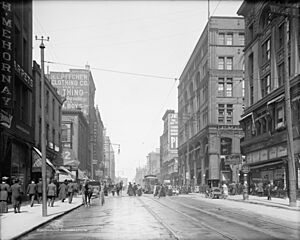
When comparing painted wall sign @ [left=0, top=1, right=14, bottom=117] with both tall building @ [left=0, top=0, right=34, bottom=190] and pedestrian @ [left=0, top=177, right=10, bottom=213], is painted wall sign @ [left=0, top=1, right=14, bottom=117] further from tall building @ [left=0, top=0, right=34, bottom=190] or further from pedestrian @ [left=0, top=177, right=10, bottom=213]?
pedestrian @ [left=0, top=177, right=10, bottom=213]

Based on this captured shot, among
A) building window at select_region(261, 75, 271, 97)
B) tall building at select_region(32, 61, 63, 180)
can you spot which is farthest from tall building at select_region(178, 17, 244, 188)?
tall building at select_region(32, 61, 63, 180)

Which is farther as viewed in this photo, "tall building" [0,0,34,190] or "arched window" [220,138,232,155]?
"arched window" [220,138,232,155]

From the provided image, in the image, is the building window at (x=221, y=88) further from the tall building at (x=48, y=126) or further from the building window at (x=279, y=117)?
the building window at (x=279, y=117)

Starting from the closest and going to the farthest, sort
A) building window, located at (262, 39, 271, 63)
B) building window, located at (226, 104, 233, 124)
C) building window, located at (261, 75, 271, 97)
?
building window, located at (262, 39, 271, 63) → building window, located at (261, 75, 271, 97) → building window, located at (226, 104, 233, 124)

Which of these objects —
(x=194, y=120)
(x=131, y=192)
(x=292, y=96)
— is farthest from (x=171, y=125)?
(x=292, y=96)

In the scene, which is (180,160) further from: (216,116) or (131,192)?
(131,192)

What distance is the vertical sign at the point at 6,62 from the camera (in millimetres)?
23959

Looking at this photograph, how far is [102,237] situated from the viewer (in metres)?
13.5

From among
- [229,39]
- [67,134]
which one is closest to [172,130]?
[229,39]

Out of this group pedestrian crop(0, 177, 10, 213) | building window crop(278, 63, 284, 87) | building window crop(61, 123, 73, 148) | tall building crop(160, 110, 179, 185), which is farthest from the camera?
tall building crop(160, 110, 179, 185)

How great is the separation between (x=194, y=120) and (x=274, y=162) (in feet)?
141

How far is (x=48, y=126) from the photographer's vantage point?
43.7 metres

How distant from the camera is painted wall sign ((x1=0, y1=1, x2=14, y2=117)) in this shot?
78.5 feet

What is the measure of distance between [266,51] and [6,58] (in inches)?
1094
